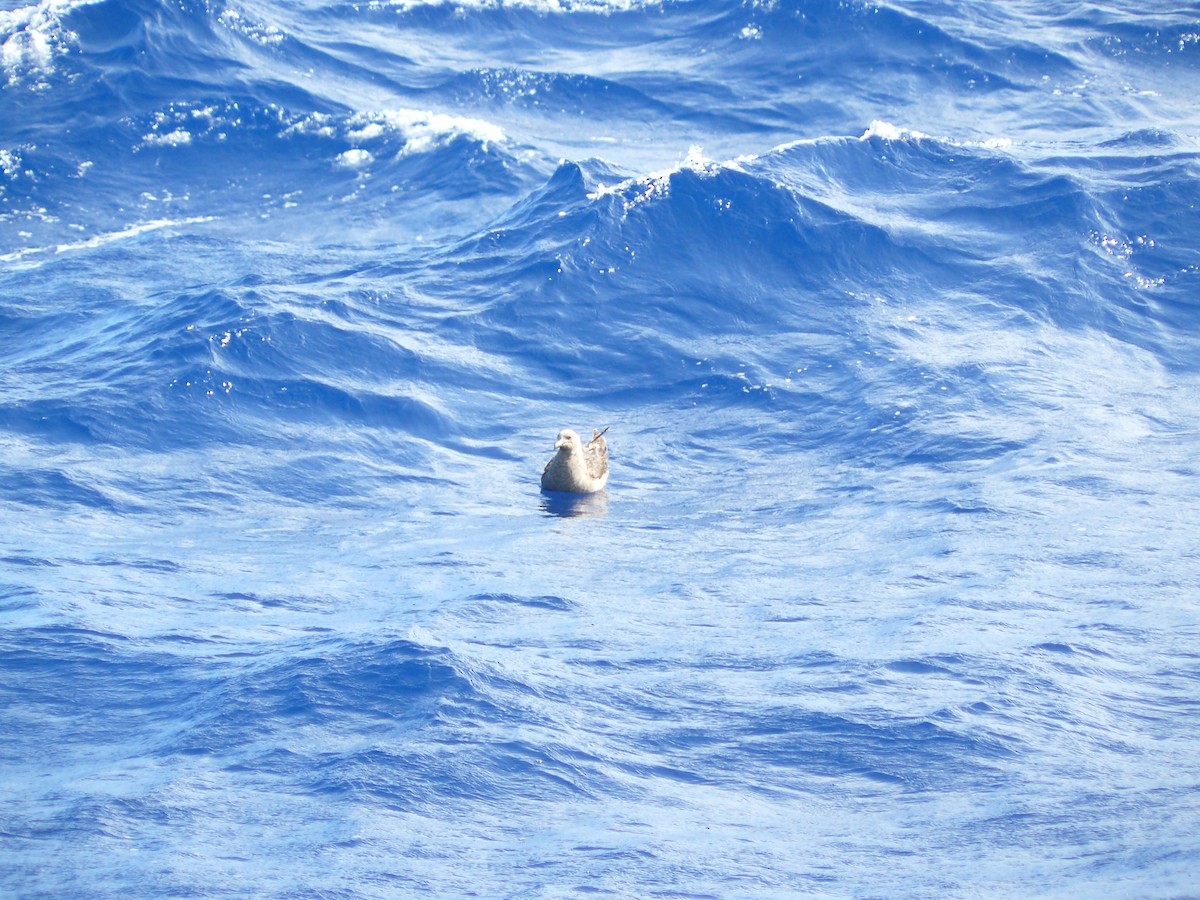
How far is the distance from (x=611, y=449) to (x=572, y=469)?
165 cm

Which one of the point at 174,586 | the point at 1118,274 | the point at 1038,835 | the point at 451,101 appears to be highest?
the point at 451,101

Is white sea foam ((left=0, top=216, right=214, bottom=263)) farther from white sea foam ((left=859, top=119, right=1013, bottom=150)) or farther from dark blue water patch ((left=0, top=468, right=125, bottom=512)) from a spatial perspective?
white sea foam ((left=859, top=119, right=1013, bottom=150))

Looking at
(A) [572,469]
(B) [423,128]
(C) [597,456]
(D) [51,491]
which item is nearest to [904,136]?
(B) [423,128]

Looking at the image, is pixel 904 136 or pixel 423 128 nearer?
pixel 904 136

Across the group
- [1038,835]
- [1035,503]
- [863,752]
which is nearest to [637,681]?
[863,752]

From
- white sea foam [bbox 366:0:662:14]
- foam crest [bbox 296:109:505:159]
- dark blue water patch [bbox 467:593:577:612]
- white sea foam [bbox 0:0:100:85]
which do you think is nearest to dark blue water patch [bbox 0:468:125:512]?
dark blue water patch [bbox 467:593:577:612]

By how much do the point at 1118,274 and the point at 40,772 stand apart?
57.4 ft

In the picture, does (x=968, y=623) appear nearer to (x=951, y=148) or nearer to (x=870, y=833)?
(x=870, y=833)

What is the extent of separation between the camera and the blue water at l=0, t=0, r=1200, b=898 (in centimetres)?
1050

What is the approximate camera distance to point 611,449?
62.0 ft

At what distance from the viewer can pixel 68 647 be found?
13.2 meters

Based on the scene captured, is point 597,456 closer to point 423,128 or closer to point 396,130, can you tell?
point 423,128

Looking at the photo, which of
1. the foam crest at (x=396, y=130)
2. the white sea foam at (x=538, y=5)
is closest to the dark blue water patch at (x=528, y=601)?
the foam crest at (x=396, y=130)

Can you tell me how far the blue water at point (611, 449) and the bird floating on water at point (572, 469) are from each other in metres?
0.31
